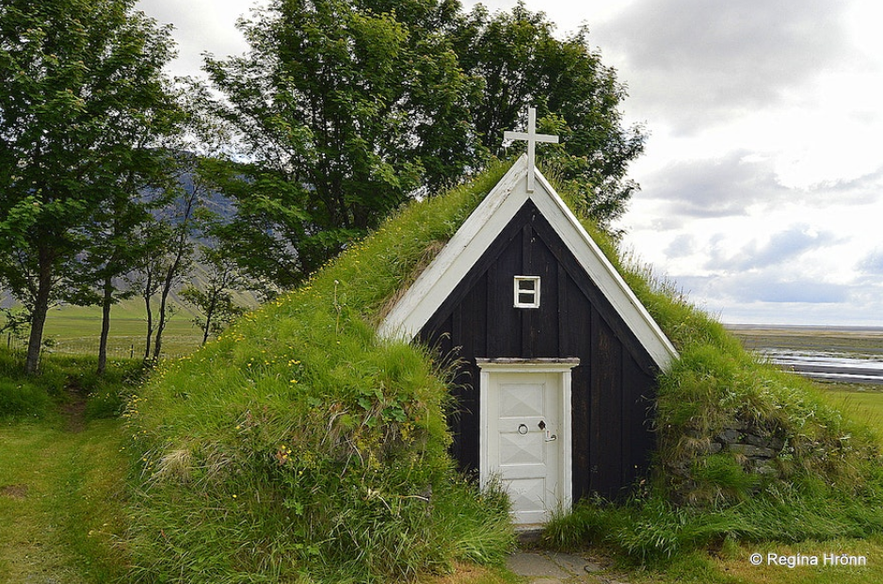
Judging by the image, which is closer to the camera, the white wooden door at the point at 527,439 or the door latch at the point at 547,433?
the white wooden door at the point at 527,439

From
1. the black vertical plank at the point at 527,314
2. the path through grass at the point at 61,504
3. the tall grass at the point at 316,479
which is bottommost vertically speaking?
the path through grass at the point at 61,504

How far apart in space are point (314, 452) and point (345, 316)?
2214 mm

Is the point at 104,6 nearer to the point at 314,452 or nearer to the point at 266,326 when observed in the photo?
the point at 266,326

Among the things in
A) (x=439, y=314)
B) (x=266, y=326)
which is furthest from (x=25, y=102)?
(x=439, y=314)

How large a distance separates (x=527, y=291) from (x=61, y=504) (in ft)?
25.1

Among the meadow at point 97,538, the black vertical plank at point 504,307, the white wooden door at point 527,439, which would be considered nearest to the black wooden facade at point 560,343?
the black vertical plank at point 504,307

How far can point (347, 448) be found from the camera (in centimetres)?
586

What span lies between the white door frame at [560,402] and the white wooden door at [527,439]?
4cm

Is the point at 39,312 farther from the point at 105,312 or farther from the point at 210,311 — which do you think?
the point at 210,311

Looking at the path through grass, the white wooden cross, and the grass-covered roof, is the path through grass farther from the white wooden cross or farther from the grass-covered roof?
the white wooden cross

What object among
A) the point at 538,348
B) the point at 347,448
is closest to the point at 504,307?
the point at 538,348

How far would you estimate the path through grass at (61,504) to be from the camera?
653cm

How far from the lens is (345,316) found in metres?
7.59

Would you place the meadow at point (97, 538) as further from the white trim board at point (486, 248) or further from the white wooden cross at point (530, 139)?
the white wooden cross at point (530, 139)
